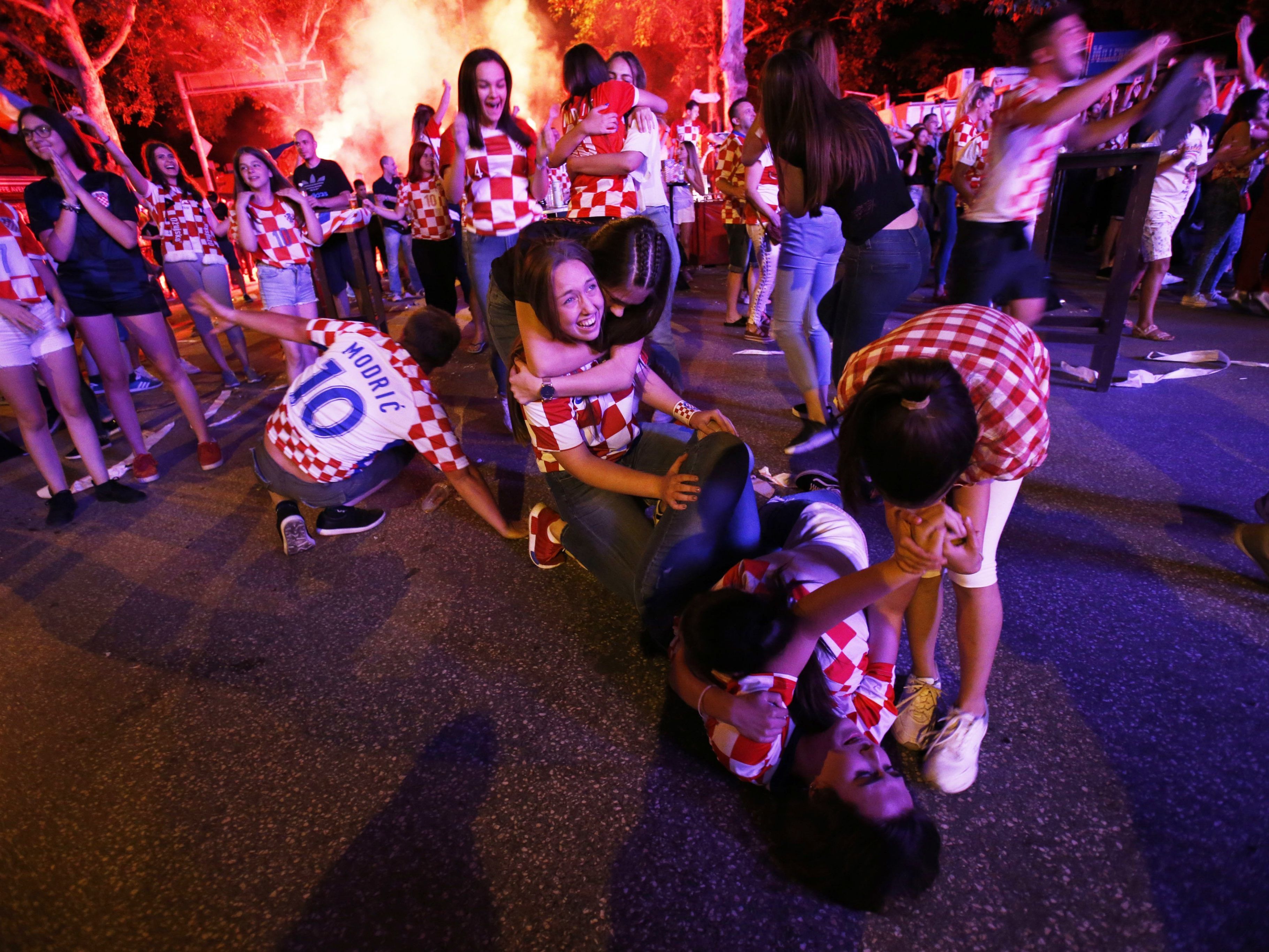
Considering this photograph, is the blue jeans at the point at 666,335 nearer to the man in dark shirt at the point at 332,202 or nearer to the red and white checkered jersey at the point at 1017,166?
the red and white checkered jersey at the point at 1017,166

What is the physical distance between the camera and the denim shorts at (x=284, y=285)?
4250 mm

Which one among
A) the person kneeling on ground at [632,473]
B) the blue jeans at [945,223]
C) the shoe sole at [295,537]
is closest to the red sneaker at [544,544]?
the person kneeling on ground at [632,473]

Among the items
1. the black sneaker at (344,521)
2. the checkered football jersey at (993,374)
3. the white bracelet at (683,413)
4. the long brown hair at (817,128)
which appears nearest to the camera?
the checkered football jersey at (993,374)

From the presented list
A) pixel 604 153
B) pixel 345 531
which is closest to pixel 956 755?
pixel 345 531

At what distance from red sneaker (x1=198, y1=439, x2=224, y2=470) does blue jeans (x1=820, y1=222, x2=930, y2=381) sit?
3263 mm

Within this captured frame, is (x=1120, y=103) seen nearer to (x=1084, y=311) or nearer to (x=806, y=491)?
(x=1084, y=311)

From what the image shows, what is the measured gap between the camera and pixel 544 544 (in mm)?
2527

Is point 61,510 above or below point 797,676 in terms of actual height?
below

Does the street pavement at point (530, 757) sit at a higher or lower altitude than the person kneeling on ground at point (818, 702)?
lower

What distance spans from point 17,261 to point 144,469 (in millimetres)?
1117

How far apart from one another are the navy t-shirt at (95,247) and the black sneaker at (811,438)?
3.35m

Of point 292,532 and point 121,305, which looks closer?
point 292,532

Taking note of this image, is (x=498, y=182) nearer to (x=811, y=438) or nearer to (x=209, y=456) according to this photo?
(x=811, y=438)

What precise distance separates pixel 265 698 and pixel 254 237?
3298 millimetres
